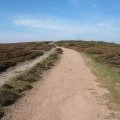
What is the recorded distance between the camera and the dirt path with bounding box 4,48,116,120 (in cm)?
1259

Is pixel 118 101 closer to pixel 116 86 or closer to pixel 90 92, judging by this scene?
pixel 90 92

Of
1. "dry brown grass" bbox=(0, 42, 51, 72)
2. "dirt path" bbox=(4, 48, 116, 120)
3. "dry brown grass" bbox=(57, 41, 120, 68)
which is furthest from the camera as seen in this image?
"dry brown grass" bbox=(57, 41, 120, 68)

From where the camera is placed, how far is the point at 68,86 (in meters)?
19.8

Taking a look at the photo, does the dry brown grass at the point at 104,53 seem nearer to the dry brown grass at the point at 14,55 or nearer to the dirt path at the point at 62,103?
the dry brown grass at the point at 14,55

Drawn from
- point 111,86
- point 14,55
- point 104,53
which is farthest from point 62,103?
point 104,53

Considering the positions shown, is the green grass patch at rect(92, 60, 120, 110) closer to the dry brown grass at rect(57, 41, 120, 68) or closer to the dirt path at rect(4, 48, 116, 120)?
the dirt path at rect(4, 48, 116, 120)

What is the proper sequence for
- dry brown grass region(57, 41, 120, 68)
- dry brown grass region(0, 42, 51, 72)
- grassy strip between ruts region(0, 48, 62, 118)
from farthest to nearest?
dry brown grass region(57, 41, 120, 68) → dry brown grass region(0, 42, 51, 72) → grassy strip between ruts region(0, 48, 62, 118)

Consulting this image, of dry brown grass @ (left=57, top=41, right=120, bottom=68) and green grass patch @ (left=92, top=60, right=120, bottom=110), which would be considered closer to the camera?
green grass patch @ (left=92, top=60, right=120, bottom=110)

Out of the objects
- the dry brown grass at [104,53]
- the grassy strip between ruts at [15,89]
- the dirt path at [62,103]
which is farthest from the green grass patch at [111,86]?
the dry brown grass at [104,53]

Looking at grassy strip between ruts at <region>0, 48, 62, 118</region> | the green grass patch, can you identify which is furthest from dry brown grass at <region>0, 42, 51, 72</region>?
the green grass patch

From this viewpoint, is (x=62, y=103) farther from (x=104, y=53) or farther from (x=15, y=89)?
(x=104, y=53)

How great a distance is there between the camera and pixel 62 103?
14789mm

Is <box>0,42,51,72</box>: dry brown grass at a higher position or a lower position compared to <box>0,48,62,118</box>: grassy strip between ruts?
lower

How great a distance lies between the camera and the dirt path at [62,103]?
12.6m
